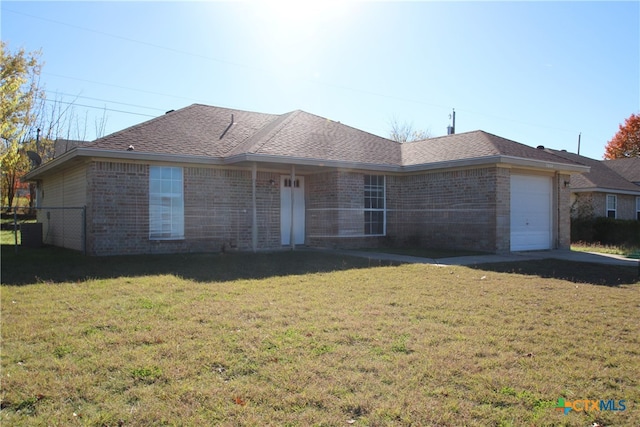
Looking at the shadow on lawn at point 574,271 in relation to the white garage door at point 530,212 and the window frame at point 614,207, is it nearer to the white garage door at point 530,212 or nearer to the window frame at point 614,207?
the white garage door at point 530,212

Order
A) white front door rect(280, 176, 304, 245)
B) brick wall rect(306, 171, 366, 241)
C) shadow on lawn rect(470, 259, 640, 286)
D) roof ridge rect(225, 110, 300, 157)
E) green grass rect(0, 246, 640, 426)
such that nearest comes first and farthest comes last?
green grass rect(0, 246, 640, 426) → shadow on lawn rect(470, 259, 640, 286) → roof ridge rect(225, 110, 300, 157) → brick wall rect(306, 171, 366, 241) → white front door rect(280, 176, 304, 245)

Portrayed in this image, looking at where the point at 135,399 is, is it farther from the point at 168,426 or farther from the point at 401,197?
the point at 401,197

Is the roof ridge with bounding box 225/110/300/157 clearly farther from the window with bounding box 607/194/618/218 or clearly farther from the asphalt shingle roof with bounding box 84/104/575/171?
the window with bounding box 607/194/618/218

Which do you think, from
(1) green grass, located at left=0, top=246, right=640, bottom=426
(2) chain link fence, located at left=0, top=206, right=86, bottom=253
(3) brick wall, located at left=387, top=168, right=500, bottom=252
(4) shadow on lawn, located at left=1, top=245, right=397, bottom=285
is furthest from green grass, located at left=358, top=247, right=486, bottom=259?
(2) chain link fence, located at left=0, top=206, right=86, bottom=253

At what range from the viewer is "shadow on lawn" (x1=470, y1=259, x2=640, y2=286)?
965 cm

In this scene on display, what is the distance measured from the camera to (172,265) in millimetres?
11070

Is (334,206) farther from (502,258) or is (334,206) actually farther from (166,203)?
(502,258)

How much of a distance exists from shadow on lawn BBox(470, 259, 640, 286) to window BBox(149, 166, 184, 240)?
8.20m

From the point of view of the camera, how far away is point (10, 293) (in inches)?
297

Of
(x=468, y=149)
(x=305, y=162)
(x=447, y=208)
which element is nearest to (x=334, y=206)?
(x=305, y=162)

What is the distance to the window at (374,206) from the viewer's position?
54.6 ft

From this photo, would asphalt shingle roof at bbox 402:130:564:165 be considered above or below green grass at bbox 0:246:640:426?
above

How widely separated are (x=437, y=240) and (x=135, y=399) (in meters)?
13.7

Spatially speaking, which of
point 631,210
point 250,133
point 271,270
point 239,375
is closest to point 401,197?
point 250,133
